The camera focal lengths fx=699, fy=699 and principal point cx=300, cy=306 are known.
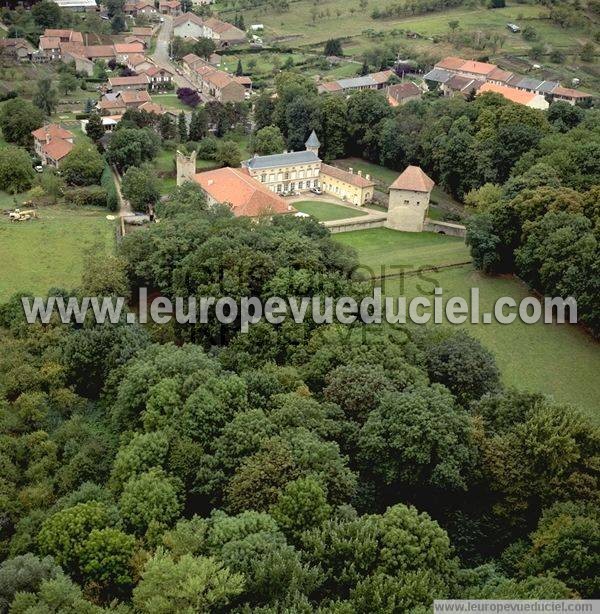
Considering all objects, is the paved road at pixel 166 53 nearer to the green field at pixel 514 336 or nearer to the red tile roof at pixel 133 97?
the red tile roof at pixel 133 97

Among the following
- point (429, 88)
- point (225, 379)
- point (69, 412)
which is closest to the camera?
point (225, 379)

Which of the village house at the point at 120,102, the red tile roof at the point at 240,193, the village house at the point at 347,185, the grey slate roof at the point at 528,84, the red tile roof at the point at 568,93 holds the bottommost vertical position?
the village house at the point at 347,185

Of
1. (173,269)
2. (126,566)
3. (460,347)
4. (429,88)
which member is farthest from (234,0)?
(126,566)

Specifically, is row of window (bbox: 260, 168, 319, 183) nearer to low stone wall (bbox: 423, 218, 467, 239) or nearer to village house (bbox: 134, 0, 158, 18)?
low stone wall (bbox: 423, 218, 467, 239)

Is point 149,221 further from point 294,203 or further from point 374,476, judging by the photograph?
point 374,476

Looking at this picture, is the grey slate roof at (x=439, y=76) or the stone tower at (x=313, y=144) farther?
the grey slate roof at (x=439, y=76)

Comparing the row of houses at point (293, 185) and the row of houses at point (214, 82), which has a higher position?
the row of houses at point (214, 82)

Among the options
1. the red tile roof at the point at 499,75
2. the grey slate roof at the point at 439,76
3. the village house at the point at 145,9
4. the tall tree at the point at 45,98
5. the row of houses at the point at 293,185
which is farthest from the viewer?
the village house at the point at 145,9

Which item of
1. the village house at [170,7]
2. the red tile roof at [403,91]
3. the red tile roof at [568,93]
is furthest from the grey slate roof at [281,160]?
the village house at [170,7]
